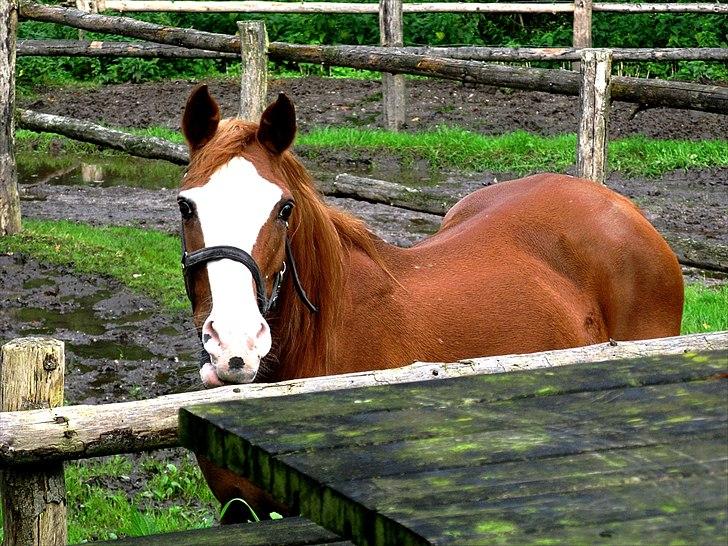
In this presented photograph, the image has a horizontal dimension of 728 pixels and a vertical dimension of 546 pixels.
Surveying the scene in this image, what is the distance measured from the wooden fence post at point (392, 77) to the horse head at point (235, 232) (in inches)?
391

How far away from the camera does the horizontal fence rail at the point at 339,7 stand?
39.1ft

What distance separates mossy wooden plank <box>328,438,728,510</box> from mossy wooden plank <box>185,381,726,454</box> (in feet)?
0.43

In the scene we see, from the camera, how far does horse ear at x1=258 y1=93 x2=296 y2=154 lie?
12.1 ft

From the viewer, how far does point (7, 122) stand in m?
8.72

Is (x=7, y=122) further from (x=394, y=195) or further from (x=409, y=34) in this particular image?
(x=409, y=34)

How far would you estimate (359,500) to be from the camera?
59.5 inches

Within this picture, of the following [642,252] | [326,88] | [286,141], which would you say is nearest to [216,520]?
[286,141]

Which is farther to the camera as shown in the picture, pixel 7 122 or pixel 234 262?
pixel 7 122

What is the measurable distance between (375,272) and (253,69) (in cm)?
396

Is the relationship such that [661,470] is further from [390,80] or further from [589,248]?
[390,80]

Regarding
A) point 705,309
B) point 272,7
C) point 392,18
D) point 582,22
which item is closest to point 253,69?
point 705,309

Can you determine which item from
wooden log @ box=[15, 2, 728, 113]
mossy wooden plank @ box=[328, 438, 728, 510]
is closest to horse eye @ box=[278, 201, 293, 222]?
mossy wooden plank @ box=[328, 438, 728, 510]

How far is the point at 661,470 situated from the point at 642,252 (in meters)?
3.29

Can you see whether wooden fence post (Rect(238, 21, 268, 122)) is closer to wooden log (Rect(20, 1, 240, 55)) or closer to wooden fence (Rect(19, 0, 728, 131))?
wooden log (Rect(20, 1, 240, 55))
